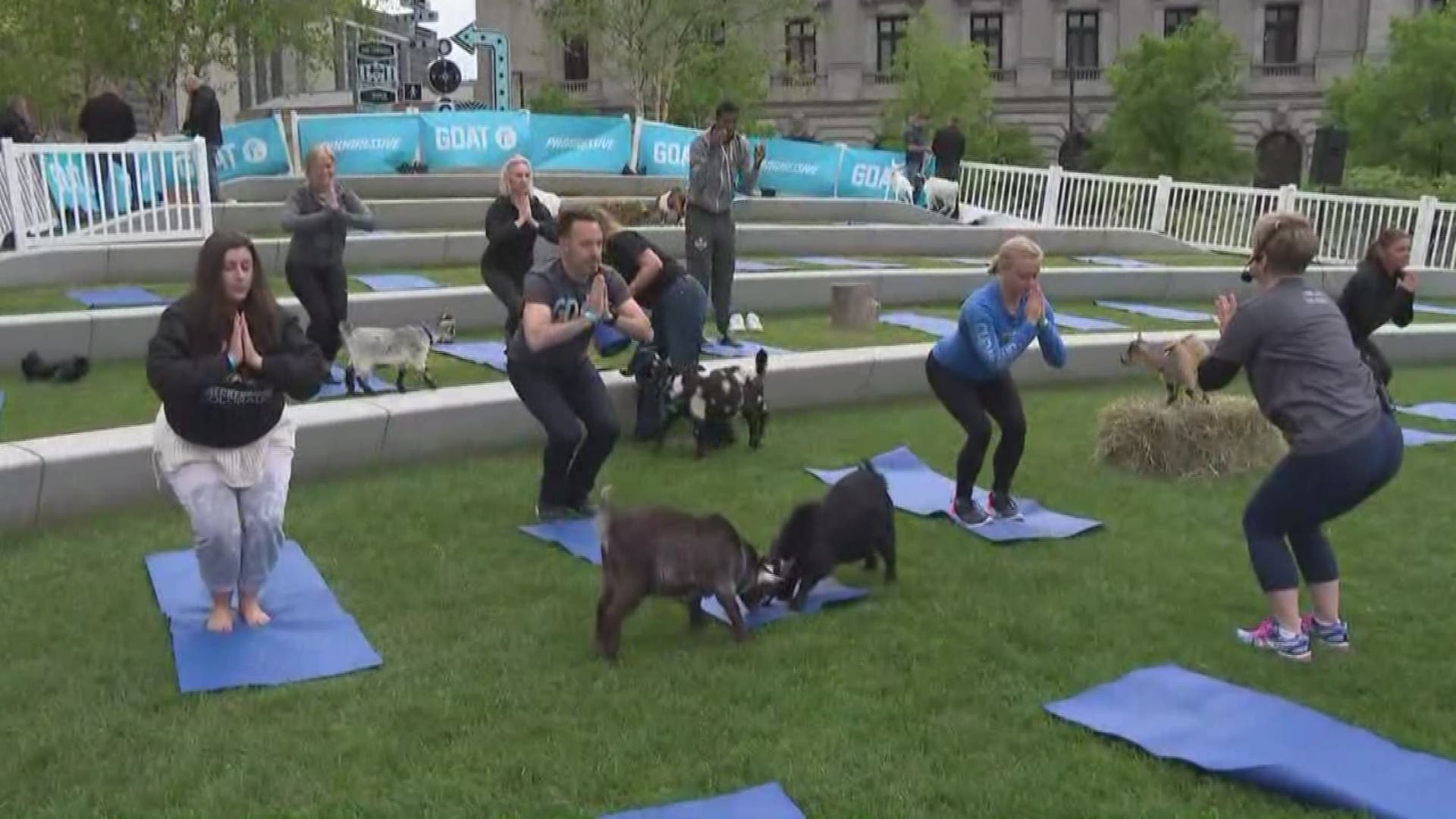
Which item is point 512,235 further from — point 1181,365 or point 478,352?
point 1181,365

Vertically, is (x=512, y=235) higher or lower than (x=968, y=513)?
higher

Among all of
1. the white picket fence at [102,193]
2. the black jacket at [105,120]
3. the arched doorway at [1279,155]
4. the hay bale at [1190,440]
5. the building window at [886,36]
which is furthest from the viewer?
the building window at [886,36]

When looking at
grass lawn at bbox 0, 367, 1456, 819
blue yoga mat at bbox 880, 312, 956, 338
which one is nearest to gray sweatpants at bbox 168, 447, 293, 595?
grass lawn at bbox 0, 367, 1456, 819

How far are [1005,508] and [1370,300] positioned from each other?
125 inches

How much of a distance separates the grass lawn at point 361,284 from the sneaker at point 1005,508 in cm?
721

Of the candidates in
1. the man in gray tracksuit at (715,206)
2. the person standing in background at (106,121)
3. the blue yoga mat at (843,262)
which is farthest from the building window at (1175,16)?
the man in gray tracksuit at (715,206)

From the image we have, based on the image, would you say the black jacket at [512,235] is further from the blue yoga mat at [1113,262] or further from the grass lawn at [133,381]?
the blue yoga mat at [1113,262]

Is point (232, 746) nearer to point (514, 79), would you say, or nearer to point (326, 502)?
point (326, 502)

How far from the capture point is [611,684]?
14.7 ft

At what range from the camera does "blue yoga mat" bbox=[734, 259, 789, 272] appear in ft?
48.5

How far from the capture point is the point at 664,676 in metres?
4.56

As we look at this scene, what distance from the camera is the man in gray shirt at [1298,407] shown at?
4430 mm

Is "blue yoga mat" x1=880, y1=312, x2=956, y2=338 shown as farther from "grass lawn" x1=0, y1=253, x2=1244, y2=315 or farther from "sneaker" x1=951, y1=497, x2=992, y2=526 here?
"sneaker" x1=951, y1=497, x2=992, y2=526

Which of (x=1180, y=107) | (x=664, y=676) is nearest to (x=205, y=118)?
(x=664, y=676)
